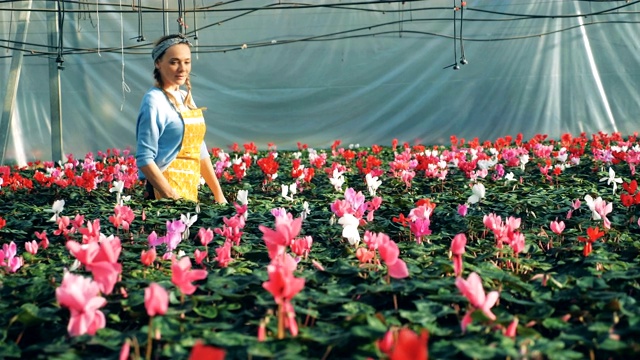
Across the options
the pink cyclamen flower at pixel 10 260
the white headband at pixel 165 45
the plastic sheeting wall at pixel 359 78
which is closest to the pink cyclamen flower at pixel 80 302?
the pink cyclamen flower at pixel 10 260

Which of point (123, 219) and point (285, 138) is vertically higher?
point (285, 138)

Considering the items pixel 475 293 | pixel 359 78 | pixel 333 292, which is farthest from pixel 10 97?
pixel 475 293

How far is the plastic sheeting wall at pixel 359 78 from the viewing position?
1600 centimetres

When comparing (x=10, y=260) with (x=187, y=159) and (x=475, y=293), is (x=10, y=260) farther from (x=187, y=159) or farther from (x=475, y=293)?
(x=187, y=159)

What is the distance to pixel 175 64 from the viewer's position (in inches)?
183

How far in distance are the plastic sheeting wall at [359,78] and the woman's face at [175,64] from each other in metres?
11.4

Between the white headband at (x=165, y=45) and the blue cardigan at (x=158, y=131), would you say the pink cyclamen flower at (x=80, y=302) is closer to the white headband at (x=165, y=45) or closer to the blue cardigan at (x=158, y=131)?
the blue cardigan at (x=158, y=131)

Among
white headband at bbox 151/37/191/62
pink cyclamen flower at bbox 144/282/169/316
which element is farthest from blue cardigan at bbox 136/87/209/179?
pink cyclamen flower at bbox 144/282/169/316

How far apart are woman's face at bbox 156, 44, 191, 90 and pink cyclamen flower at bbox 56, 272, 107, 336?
9.61 feet

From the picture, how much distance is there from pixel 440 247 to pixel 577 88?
14.0 meters

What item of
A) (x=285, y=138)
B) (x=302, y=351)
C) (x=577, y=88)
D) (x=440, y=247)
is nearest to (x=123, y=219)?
(x=440, y=247)

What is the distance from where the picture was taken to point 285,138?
1633cm

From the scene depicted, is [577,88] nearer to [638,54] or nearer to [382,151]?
[638,54]

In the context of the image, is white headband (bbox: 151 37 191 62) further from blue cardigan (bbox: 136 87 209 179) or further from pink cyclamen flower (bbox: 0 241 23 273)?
pink cyclamen flower (bbox: 0 241 23 273)
